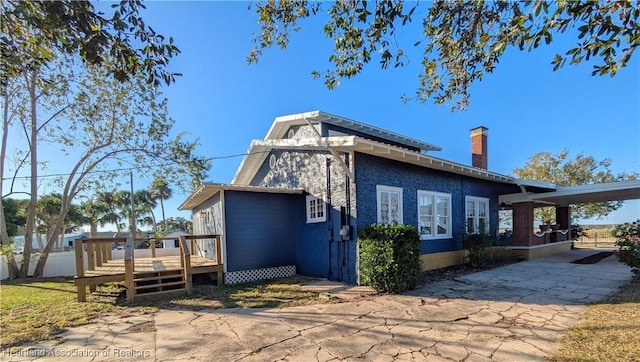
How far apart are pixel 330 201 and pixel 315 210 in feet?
2.72

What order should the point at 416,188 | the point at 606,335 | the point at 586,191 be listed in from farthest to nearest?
the point at 586,191
the point at 416,188
the point at 606,335

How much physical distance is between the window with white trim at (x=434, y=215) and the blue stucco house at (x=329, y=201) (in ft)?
0.11

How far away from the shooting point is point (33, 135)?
13.5 meters

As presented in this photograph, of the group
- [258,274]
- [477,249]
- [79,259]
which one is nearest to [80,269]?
[79,259]

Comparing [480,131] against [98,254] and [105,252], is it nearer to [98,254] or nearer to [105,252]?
[98,254]

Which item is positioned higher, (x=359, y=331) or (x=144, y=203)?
(x=144, y=203)

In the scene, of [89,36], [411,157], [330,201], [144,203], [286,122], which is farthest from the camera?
[144,203]

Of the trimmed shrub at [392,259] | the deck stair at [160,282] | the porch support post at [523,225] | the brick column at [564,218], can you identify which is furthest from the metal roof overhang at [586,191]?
the deck stair at [160,282]

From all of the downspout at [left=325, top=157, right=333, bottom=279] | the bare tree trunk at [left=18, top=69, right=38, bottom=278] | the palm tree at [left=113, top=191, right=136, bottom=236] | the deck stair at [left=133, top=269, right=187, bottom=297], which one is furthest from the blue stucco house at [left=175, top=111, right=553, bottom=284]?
the palm tree at [left=113, top=191, right=136, bottom=236]

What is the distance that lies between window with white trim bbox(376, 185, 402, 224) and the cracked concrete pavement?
2498 mm

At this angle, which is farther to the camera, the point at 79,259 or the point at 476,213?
the point at 476,213

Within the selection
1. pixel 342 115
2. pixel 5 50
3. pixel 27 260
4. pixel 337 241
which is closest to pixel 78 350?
pixel 5 50

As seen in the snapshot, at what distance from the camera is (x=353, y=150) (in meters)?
8.55

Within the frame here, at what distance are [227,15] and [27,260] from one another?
46.8 ft
